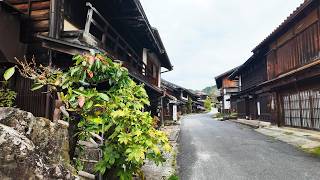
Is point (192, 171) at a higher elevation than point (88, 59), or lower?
lower

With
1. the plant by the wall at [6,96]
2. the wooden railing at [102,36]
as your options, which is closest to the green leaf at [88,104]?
the wooden railing at [102,36]

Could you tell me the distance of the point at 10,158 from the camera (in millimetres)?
2768

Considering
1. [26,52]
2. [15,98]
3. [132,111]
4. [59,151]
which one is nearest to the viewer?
[59,151]

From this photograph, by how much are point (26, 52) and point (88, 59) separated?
15.9ft

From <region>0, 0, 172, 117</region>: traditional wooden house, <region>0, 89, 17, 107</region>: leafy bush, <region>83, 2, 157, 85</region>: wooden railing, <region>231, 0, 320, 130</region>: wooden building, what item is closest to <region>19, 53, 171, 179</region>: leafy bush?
<region>0, 0, 172, 117</region>: traditional wooden house

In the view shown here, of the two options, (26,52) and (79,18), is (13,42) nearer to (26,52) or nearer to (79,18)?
(26,52)

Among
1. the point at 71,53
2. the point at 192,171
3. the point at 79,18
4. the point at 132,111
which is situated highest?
the point at 79,18

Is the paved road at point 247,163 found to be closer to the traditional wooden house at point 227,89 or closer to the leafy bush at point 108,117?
the leafy bush at point 108,117

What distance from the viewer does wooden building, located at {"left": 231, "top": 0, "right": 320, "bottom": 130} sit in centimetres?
1417

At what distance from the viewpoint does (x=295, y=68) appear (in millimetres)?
16766

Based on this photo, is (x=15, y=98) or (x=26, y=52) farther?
(x=26, y=52)

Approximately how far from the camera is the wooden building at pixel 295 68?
14.2 metres

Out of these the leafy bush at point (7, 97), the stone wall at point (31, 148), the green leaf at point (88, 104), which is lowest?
the stone wall at point (31, 148)

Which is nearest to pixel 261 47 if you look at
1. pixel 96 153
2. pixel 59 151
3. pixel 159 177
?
pixel 159 177
